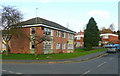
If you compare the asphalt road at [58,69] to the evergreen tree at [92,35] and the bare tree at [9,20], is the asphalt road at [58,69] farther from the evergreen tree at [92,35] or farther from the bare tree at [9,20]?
the evergreen tree at [92,35]

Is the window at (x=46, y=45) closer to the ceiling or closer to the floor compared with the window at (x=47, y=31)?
closer to the floor

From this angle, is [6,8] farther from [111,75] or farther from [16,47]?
[111,75]

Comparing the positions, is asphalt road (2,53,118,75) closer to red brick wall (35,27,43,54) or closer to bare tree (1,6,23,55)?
bare tree (1,6,23,55)

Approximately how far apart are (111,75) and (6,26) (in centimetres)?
1884

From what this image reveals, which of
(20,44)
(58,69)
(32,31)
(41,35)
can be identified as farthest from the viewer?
(20,44)

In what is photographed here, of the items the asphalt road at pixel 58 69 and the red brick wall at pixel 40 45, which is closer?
the asphalt road at pixel 58 69

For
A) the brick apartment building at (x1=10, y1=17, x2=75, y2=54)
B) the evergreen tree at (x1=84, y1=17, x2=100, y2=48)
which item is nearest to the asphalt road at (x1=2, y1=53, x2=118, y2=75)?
the brick apartment building at (x1=10, y1=17, x2=75, y2=54)

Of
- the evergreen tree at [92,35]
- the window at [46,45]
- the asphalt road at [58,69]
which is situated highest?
the evergreen tree at [92,35]

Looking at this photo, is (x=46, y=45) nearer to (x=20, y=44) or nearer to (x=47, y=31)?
(x=47, y=31)

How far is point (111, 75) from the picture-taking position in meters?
9.28

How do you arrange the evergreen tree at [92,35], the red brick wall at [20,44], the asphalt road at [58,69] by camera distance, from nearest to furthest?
the asphalt road at [58,69] < the red brick wall at [20,44] < the evergreen tree at [92,35]

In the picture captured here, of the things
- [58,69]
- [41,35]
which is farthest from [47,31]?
[58,69]

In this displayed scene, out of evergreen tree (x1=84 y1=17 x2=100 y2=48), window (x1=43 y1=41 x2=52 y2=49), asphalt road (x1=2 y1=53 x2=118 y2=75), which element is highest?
evergreen tree (x1=84 y1=17 x2=100 y2=48)

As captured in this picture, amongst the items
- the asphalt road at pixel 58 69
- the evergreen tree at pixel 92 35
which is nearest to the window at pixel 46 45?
the asphalt road at pixel 58 69
